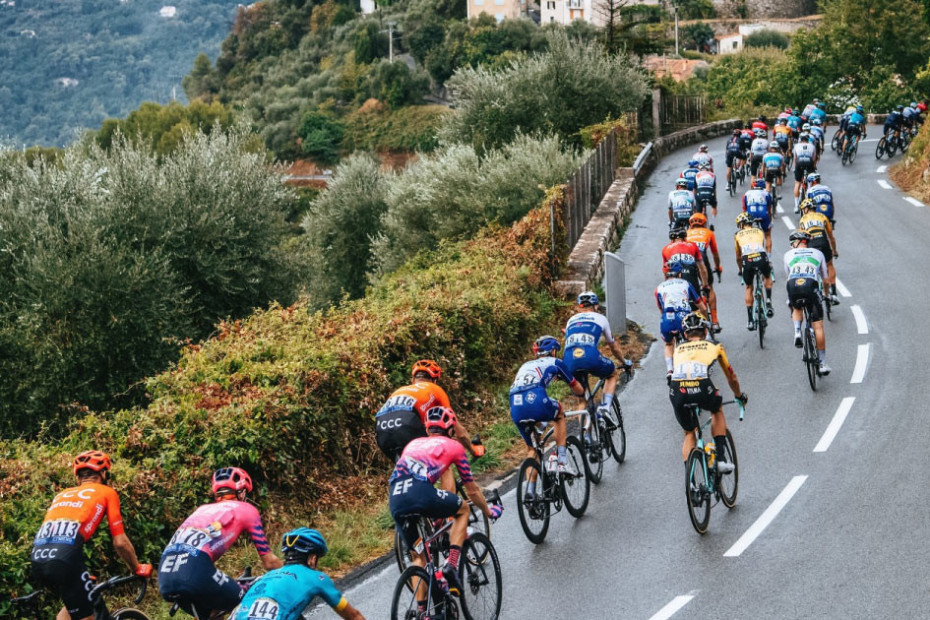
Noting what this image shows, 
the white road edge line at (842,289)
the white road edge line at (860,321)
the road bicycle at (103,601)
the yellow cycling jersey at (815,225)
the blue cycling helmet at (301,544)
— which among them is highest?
the blue cycling helmet at (301,544)

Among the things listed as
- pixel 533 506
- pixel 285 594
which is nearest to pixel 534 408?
pixel 533 506

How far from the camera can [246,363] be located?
41.0ft

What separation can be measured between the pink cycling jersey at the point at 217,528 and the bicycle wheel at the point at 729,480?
4.89m

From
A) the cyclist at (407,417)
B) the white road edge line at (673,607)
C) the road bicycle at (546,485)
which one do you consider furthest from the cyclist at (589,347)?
the white road edge line at (673,607)

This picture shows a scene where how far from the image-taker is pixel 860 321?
59.0 feet

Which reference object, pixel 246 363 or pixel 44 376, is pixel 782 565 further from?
pixel 44 376

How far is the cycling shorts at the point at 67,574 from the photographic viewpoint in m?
7.71

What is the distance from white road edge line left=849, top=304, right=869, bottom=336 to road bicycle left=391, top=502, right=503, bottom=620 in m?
10.8

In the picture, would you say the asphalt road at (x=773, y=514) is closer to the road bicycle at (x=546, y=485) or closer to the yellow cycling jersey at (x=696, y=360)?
the road bicycle at (x=546, y=485)

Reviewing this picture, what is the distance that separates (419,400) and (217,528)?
2493 millimetres

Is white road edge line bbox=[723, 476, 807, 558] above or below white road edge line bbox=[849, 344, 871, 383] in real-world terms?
above

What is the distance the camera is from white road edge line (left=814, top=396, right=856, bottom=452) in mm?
12422

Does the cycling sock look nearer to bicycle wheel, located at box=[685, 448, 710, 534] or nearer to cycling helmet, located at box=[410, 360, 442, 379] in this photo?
cycling helmet, located at box=[410, 360, 442, 379]

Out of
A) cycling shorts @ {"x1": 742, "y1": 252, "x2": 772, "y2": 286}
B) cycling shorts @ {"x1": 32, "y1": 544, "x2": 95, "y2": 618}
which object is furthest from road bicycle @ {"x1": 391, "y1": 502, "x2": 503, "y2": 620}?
cycling shorts @ {"x1": 742, "y1": 252, "x2": 772, "y2": 286}
